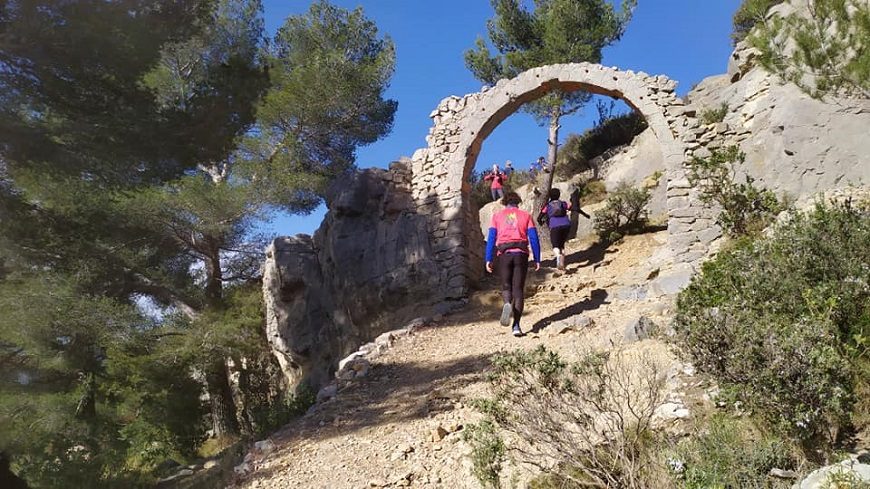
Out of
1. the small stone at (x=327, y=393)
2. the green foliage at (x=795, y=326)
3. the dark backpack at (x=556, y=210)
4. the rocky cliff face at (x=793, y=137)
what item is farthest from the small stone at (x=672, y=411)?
the dark backpack at (x=556, y=210)

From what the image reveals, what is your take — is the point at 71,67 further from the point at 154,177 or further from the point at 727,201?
the point at 727,201

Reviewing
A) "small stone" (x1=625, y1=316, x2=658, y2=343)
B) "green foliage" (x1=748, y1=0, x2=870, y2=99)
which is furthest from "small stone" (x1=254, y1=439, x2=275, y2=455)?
"green foliage" (x1=748, y1=0, x2=870, y2=99)

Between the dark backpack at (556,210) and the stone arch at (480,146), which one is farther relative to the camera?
the dark backpack at (556,210)

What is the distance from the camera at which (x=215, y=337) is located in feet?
34.2

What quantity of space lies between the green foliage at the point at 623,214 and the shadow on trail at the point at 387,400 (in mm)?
5884

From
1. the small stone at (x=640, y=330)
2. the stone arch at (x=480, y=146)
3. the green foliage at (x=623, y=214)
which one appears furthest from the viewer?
the green foliage at (x=623, y=214)

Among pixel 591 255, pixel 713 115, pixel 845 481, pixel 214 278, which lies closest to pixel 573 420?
pixel 845 481

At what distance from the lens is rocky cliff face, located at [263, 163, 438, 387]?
9.86 metres

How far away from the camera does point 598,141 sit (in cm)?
1759

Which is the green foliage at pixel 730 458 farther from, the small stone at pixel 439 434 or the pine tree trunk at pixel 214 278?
the pine tree trunk at pixel 214 278

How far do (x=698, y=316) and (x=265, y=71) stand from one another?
6661 millimetres

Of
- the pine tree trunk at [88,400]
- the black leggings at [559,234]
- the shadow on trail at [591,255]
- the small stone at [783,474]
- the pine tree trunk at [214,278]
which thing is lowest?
the small stone at [783,474]

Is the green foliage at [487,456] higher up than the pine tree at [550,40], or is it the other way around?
the pine tree at [550,40]

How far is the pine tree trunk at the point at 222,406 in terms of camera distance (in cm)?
1095
